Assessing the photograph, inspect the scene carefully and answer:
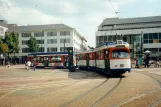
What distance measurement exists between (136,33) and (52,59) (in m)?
41.9

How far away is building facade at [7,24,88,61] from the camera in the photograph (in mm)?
89625

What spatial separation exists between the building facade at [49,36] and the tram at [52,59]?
41.2 meters

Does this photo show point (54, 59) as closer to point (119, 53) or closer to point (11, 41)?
point (119, 53)

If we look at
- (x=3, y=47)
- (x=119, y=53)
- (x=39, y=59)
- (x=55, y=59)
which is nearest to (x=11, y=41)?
(x=3, y=47)

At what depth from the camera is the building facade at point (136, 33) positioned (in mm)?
73750

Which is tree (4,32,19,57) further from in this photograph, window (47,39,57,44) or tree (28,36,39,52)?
window (47,39,57,44)

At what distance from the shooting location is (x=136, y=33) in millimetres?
77938

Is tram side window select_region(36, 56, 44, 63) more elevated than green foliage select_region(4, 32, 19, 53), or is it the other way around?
green foliage select_region(4, 32, 19, 53)

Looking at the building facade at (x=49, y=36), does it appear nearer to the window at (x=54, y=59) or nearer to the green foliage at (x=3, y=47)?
the green foliage at (x=3, y=47)

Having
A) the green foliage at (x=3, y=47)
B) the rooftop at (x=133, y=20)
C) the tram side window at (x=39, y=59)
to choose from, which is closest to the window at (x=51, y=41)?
the green foliage at (x=3, y=47)

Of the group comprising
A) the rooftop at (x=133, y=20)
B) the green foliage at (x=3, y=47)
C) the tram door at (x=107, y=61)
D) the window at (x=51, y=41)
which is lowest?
the tram door at (x=107, y=61)

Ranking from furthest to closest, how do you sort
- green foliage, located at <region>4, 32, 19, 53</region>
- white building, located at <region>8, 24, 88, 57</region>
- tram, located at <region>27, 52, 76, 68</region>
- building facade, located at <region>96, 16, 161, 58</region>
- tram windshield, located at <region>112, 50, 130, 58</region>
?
1. white building, located at <region>8, 24, 88, 57</region>
2. green foliage, located at <region>4, 32, 19, 53</region>
3. building facade, located at <region>96, 16, 161, 58</region>
4. tram, located at <region>27, 52, 76, 68</region>
5. tram windshield, located at <region>112, 50, 130, 58</region>

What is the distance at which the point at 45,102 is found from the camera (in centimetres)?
1060

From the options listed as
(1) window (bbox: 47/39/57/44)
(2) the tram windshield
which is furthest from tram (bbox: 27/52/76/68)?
(1) window (bbox: 47/39/57/44)
